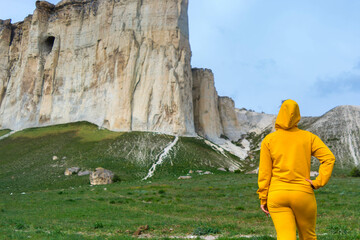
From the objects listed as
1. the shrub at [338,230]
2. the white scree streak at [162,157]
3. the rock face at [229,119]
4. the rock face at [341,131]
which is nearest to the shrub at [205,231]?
the shrub at [338,230]

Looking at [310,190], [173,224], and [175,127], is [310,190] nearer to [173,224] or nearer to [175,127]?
[173,224]

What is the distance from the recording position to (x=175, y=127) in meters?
57.5

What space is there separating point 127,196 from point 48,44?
207 ft

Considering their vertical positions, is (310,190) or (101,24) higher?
(101,24)

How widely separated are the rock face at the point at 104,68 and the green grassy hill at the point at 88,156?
4.10 m

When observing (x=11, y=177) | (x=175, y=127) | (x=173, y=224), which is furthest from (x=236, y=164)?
(x=173, y=224)

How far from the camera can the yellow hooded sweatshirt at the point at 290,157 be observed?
542cm

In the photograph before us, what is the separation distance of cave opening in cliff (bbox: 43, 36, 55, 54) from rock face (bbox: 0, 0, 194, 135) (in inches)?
8.7

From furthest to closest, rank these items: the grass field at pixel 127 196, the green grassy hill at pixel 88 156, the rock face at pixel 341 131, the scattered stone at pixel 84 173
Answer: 1. the rock face at pixel 341 131
2. the green grassy hill at pixel 88 156
3. the scattered stone at pixel 84 173
4. the grass field at pixel 127 196

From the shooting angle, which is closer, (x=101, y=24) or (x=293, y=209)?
(x=293, y=209)

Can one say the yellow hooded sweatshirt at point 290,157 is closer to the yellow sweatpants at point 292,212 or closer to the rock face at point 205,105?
the yellow sweatpants at point 292,212

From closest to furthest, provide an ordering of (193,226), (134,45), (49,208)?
(193,226) → (49,208) → (134,45)

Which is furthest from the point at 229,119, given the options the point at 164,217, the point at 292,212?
the point at 292,212

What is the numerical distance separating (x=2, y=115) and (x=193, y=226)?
7722 cm
